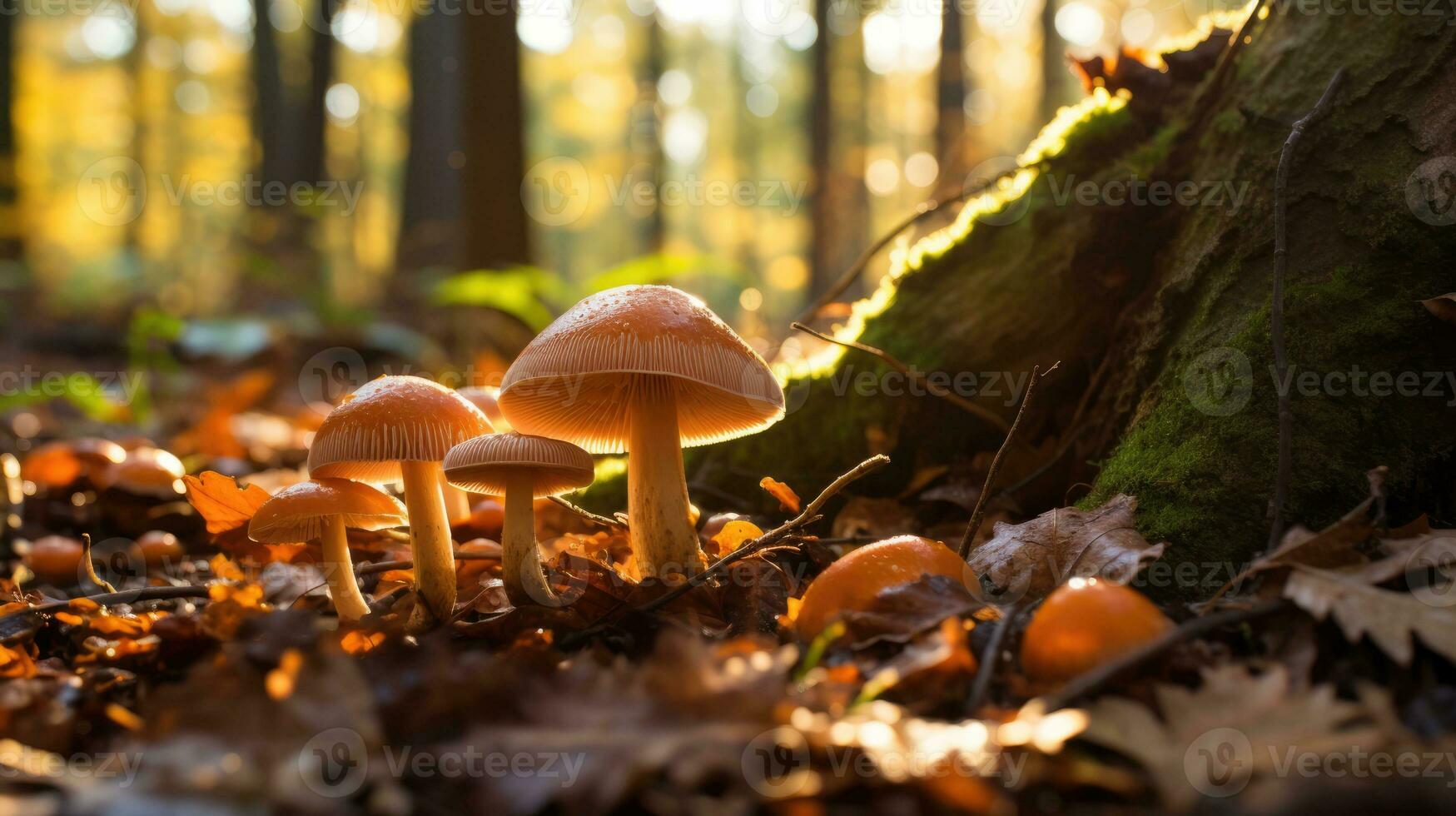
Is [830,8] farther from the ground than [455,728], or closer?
farther from the ground

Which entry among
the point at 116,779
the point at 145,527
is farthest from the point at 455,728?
the point at 145,527

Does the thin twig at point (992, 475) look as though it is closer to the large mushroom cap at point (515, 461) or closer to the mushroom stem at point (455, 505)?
the large mushroom cap at point (515, 461)

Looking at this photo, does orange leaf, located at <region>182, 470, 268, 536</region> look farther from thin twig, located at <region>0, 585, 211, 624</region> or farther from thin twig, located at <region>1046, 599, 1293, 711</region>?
thin twig, located at <region>1046, 599, 1293, 711</region>

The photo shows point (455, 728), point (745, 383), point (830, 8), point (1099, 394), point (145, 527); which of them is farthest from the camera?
Answer: point (830, 8)

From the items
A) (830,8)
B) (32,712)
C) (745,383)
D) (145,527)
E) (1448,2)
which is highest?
(830,8)

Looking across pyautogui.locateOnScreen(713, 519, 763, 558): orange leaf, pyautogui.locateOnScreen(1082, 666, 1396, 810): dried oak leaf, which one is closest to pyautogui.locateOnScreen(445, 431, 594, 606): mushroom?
pyautogui.locateOnScreen(713, 519, 763, 558): orange leaf

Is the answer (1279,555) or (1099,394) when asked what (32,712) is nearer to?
(1279,555)

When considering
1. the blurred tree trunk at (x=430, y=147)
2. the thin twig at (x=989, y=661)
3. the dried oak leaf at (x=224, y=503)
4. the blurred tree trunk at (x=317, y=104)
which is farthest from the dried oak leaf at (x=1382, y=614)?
the blurred tree trunk at (x=317, y=104)

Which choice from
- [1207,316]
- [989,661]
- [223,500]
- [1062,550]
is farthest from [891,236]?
[223,500]
